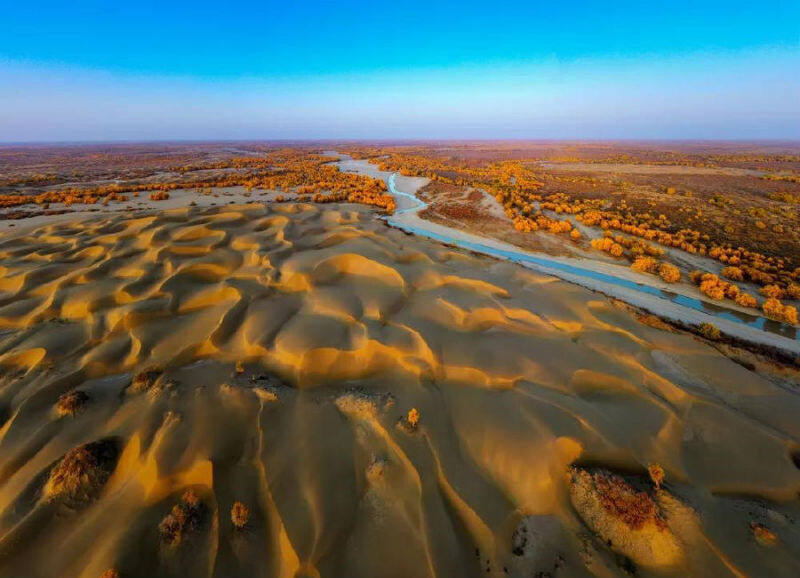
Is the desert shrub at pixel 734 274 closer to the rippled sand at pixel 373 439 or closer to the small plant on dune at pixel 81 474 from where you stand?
the rippled sand at pixel 373 439

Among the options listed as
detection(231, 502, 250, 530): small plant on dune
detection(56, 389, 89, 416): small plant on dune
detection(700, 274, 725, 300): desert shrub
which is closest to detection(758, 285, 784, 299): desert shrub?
detection(700, 274, 725, 300): desert shrub

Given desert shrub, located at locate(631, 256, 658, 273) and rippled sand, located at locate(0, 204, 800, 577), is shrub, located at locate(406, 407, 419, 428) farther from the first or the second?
desert shrub, located at locate(631, 256, 658, 273)

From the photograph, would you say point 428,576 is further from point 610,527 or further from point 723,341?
point 723,341

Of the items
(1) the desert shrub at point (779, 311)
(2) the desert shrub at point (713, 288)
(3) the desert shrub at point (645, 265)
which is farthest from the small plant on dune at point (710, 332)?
(3) the desert shrub at point (645, 265)

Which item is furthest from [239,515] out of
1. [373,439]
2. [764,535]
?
[764,535]

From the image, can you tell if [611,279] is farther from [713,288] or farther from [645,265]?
[713,288]

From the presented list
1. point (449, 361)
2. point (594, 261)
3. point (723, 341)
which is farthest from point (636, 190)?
point (449, 361)

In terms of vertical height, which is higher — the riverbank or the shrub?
the shrub

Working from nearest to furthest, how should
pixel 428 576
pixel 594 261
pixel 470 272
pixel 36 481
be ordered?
pixel 428 576
pixel 36 481
pixel 470 272
pixel 594 261
